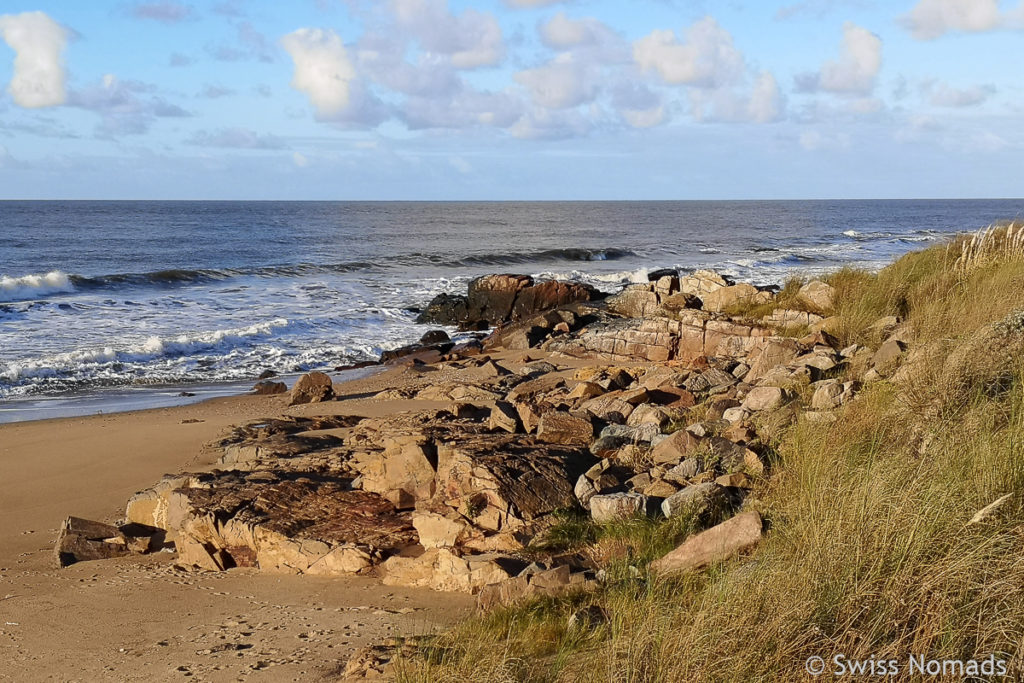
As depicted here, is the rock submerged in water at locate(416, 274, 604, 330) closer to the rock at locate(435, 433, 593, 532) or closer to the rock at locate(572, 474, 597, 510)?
the rock at locate(435, 433, 593, 532)

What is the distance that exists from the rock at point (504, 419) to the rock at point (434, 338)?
40.4ft

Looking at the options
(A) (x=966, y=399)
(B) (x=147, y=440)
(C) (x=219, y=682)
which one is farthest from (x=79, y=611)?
(A) (x=966, y=399)

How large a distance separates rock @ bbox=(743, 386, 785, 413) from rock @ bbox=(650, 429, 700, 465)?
0.94 meters

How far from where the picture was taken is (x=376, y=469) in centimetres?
773

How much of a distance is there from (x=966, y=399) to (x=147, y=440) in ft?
29.2

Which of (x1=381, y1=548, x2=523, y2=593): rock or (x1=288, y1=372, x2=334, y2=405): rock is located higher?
(x1=381, y1=548, x2=523, y2=593): rock

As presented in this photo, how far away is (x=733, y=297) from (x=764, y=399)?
9386 millimetres

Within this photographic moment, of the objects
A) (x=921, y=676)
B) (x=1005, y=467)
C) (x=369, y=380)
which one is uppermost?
(x=1005, y=467)

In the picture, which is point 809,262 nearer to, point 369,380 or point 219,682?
point 369,380

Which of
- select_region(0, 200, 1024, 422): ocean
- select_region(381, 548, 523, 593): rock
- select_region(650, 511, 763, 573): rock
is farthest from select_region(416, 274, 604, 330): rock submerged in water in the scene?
select_region(650, 511, 763, 573): rock

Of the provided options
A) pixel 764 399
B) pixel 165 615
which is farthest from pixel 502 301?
pixel 165 615

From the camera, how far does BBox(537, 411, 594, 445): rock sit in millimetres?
8492

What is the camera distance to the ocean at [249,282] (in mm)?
17875

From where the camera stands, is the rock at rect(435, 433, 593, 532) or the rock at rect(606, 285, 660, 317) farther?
the rock at rect(606, 285, 660, 317)
